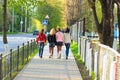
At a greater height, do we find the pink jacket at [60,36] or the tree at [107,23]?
the tree at [107,23]

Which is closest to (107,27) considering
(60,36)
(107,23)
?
(107,23)

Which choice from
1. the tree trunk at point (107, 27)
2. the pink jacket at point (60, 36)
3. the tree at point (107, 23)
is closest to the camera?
the tree at point (107, 23)

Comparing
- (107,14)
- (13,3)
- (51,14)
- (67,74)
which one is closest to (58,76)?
(67,74)

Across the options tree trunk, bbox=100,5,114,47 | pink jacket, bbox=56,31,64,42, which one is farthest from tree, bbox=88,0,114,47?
pink jacket, bbox=56,31,64,42

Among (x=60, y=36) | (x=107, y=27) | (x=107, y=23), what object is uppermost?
(x=107, y=23)

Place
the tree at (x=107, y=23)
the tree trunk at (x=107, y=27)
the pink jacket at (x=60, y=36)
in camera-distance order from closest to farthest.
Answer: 1. the tree at (x=107, y=23)
2. the tree trunk at (x=107, y=27)
3. the pink jacket at (x=60, y=36)

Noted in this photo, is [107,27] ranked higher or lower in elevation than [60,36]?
higher

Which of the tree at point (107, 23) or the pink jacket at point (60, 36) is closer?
the tree at point (107, 23)

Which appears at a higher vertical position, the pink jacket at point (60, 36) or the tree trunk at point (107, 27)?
the tree trunk at point (107, 27)

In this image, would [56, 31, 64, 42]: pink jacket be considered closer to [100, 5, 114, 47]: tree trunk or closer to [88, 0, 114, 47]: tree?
[88, 0, 114, 47]: tree

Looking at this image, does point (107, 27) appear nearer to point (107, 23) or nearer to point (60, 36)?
point (107, 23)

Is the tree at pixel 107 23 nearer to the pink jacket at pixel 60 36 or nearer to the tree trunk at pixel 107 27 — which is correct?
the tree trunk at pixel 107 27

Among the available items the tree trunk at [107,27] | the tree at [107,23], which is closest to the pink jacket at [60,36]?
the tree at [107,23]

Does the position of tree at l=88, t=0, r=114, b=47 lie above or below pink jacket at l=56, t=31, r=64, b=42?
above
